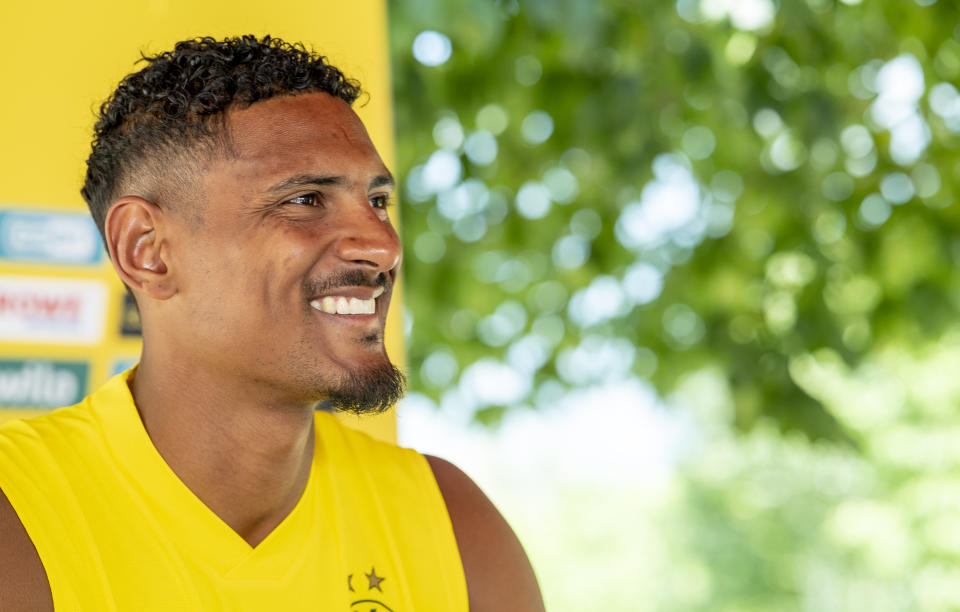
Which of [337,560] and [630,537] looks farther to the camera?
[630,537]

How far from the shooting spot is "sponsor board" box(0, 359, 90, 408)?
2.03 metres

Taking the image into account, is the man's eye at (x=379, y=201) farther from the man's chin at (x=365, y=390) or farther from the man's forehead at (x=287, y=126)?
the man's chin at (x=365, y=390)

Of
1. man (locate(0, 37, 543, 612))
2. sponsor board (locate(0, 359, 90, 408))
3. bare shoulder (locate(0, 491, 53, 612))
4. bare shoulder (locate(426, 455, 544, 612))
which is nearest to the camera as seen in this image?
bare shoulder (locate(0, 491, 53, 612))

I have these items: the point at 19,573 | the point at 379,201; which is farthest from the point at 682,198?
the point at 19,573

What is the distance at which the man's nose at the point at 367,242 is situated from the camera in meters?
1.75

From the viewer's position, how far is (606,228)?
485 cm

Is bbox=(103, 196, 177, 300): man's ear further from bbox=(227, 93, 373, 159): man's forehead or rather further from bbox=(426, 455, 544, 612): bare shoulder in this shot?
bbox=(426, 455, 544, 612): bare shoulder

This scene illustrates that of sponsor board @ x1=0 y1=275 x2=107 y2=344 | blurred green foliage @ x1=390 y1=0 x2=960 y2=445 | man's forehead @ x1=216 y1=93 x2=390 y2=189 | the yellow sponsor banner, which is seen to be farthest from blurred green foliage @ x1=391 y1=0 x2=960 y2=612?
sponsor board @ x1=0 y1=275 x2=107 y2=344

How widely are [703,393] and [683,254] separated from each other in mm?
14773

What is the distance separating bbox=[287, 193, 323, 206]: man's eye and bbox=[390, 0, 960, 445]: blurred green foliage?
6.12 feet

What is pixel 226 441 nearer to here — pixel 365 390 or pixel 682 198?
pixel 365 390

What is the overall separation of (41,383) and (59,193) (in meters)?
0.36

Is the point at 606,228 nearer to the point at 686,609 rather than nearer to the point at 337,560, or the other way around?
the point at 337,560

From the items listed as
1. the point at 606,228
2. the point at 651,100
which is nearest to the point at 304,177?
the point at 651,100
